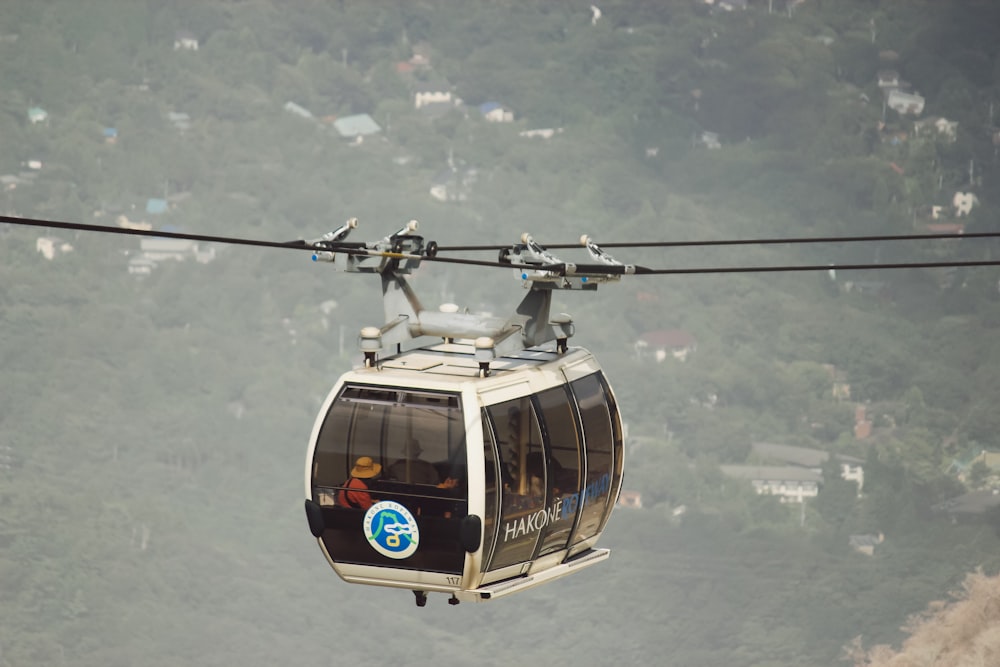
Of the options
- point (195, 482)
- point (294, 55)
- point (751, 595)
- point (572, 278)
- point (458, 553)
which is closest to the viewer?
point (458, 553)

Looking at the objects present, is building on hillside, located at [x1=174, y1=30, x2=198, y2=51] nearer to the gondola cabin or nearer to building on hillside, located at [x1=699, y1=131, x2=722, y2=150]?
building on hillside, located at [x1=699, y1=131, x2=722, y2=150]

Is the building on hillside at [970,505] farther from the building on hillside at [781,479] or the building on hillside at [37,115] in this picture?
the building on hillside at [37,115]

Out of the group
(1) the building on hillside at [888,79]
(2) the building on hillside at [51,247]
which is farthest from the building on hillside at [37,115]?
(1) the building on hillside at [888,79]

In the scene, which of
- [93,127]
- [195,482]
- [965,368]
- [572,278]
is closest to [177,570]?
[195,482]

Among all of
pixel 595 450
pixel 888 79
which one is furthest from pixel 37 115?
pixel 595 450

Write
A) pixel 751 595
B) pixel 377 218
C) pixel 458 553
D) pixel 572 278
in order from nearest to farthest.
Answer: pixel 458 553 < pixel 572 278 < pixel 751 595 < pixel 377 218

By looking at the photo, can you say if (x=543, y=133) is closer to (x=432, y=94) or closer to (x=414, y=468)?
(x=432, y=94)

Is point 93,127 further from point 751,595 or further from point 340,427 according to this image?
point 340,427

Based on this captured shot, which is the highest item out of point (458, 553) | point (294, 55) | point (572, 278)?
point (294, 55)
